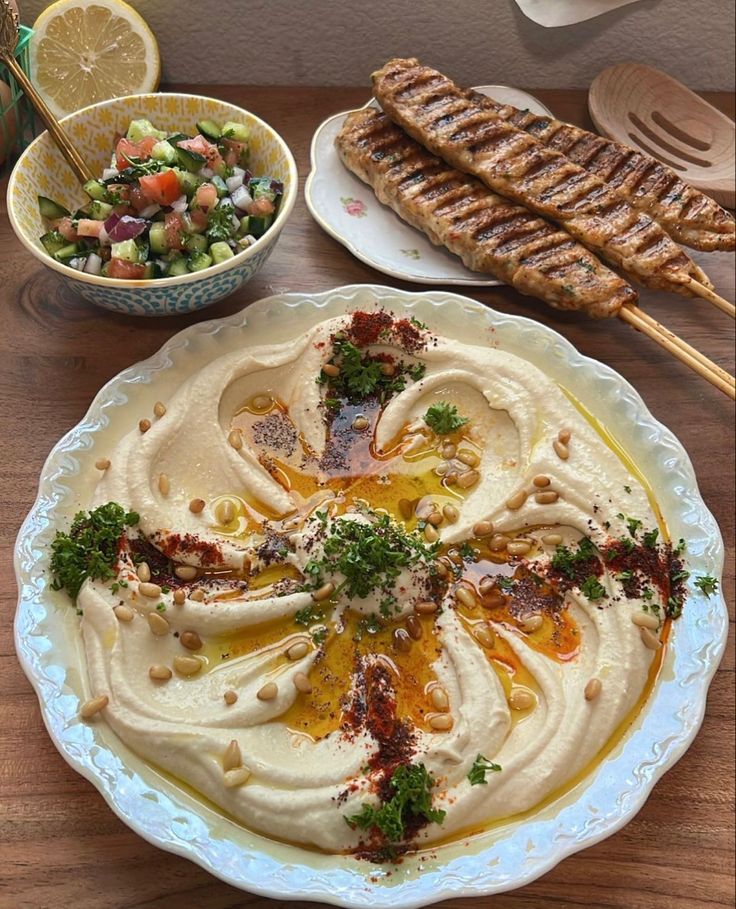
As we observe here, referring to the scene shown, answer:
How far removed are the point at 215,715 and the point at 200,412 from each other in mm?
1172

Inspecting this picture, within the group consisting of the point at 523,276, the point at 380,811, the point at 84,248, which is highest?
the point at 84,248

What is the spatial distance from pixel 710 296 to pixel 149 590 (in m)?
2.75

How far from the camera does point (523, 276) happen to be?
12.0 ft

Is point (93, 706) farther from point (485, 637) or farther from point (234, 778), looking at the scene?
point (485, 637)

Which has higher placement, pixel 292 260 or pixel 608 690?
pixel 292 260

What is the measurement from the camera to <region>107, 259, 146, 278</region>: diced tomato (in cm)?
326

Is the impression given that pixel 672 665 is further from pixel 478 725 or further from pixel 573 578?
pixel 478 725

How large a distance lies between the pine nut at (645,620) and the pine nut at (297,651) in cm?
119

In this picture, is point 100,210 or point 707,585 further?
point 100,210

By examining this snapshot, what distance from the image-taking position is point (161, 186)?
10.9ft

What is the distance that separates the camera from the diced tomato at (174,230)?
131 inches

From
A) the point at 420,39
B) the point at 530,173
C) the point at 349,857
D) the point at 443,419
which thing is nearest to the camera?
the point at 349,857

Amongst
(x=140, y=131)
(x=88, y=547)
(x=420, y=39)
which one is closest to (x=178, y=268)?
(x=140, y=131)

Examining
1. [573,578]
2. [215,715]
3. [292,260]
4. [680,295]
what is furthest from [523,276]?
[215,715]
